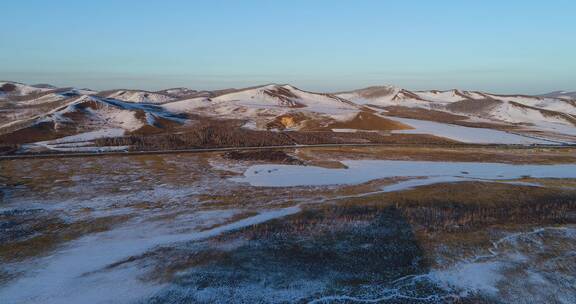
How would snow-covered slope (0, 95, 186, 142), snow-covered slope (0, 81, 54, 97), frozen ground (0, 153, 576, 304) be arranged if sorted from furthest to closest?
1. snow-covered slope (0, 81, 54, 97)
2. snow-covered slope (0, 95, 186, 142)
3. frozen ground (0, 153, 576, 304)

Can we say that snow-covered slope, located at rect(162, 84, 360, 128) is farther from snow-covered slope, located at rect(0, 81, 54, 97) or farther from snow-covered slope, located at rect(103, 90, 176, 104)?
snow-covered slope, located at rect(0, 81, 54, 97)

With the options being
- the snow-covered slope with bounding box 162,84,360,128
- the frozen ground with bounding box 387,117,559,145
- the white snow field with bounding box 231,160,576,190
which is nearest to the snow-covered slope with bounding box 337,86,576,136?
the frozen ground with bounding box 387,117,559,145

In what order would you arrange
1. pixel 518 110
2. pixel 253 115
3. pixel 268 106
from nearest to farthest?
1. pixel 253 115
2. pixel 268 106
3. pixel 518 110

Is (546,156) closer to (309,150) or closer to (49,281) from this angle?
(309,150)

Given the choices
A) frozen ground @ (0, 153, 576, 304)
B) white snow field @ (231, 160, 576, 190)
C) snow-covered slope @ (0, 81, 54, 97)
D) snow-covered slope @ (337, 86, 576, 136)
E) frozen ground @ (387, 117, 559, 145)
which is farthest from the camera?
snow-covered slope @ (0, 81, 54, 97)

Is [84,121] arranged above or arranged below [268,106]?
below

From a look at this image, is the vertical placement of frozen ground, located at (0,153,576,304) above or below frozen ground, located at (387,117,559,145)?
below

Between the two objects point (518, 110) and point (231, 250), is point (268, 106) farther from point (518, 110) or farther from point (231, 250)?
point (231, 250)

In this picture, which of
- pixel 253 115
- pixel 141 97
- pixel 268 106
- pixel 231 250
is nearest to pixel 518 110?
pixel 268 106

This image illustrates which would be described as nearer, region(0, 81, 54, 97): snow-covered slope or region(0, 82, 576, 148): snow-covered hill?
region(0, 82, 576, 148): snow-covered hill

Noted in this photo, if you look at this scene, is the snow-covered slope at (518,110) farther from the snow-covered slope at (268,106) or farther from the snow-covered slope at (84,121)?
the snow-covered slope at (84,121)

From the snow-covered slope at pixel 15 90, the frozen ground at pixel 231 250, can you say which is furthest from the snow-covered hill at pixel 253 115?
the frozen ground at pixel 231 250
